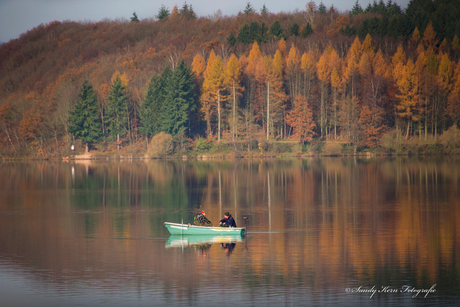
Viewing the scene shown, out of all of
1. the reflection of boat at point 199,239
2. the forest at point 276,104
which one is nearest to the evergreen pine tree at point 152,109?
the forest at point 276,104

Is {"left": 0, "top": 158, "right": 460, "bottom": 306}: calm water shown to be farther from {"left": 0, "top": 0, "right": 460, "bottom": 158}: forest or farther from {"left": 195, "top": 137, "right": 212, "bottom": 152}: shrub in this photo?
{"left": 195, "top": 137, "right": 212, "bottom": 152}: shrub

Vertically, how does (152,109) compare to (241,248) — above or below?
above

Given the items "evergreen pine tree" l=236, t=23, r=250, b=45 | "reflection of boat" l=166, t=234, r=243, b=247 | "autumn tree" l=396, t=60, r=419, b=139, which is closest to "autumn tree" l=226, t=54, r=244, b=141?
"autumn tree" l=396, t=60, r=419, b=139

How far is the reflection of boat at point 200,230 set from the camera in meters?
25.3

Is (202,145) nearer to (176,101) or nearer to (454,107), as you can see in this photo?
(176,101)

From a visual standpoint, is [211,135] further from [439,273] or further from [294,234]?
[439,273]

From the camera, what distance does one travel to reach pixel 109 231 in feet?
92.0

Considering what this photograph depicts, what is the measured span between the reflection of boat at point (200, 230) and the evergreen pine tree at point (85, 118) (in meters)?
75.0

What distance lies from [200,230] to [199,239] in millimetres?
452

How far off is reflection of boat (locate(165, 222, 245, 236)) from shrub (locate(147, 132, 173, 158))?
68317 mm

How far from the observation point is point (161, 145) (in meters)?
93.8

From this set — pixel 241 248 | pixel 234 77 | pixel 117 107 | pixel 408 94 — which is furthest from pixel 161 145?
pixel 241 248

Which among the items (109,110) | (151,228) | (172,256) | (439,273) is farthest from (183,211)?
(109,110)

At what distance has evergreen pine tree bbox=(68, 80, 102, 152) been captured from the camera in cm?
9662
